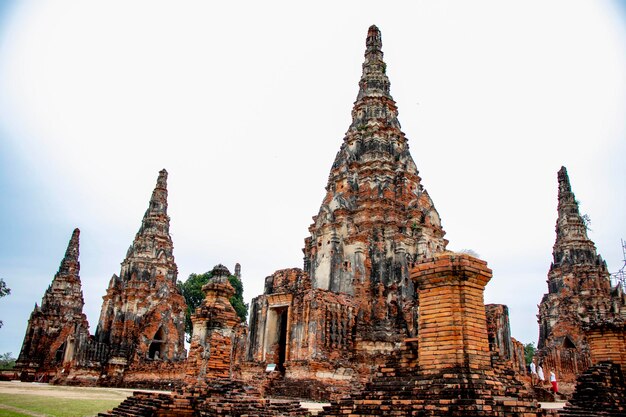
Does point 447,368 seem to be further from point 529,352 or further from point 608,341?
point 529,352

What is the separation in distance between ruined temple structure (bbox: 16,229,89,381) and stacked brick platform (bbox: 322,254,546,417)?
3654cm

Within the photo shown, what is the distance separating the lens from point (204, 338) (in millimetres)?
12891

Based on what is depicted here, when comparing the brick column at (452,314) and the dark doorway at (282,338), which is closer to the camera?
the brick column at (452,314)

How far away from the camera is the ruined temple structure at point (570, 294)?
123 feet

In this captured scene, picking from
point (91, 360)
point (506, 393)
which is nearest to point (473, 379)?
point (506, 393)

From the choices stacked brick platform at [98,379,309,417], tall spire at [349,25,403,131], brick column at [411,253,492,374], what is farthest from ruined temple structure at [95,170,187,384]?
brick column at [411,253,492,374]

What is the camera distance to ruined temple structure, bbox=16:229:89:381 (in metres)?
41.2

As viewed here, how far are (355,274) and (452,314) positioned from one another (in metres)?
16.2

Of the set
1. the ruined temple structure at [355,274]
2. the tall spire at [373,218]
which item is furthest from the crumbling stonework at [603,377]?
the tall spire at [373,218]

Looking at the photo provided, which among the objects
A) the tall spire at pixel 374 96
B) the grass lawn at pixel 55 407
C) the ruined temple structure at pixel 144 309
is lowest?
the grass lawn at pixel 55 407

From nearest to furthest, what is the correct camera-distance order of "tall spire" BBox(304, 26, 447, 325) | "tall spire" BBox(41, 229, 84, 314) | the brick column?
1. the brick column
2. "tall spire" BBox(304, 26, 447, 325)
3. "tall spire" BBox(41, 229, 84, 314)

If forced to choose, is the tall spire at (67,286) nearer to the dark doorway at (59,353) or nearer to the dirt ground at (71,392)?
the dark doorway at (59,353)

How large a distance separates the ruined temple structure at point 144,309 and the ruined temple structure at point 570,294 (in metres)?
27.2

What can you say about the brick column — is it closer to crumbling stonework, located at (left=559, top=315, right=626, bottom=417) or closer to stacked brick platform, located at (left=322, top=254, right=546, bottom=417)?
stacked brick platform, located at (left=322, top=254, right=546, bottom=417)
